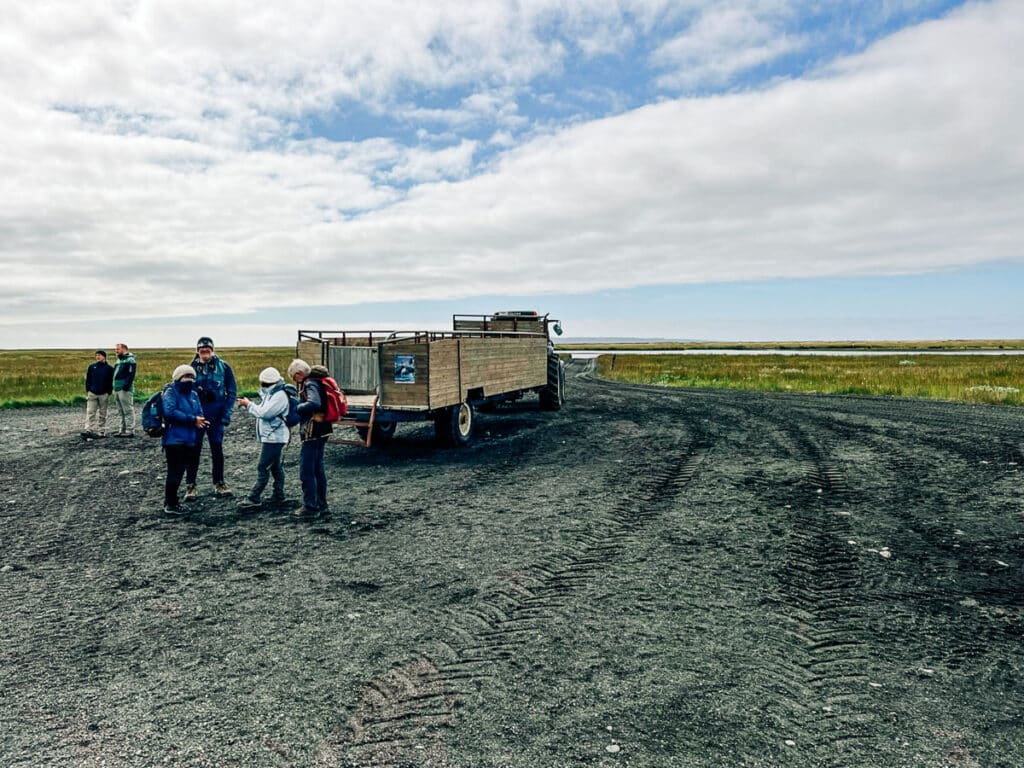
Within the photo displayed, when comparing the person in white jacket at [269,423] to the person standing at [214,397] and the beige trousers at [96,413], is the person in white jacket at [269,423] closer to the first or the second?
the person standing at [214,397]

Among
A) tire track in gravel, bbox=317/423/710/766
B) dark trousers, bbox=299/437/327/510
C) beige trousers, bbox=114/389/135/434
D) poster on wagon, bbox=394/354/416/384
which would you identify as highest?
poster on wagon, bbox=394/354/416/384

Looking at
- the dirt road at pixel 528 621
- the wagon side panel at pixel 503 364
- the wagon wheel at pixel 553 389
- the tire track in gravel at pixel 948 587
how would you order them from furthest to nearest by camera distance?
the wagon wheel at pixel 553 389
the wagon side panel at pixel 503 364
the tire track in gravel at pixel 948 587
the dirt road at pixel 528 621

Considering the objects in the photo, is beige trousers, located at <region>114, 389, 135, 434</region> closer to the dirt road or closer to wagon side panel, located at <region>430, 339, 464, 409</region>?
the dirt road

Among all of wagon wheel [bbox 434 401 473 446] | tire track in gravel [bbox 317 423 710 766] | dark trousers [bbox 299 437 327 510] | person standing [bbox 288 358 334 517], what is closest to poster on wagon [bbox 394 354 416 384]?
wagon wheel [bbox 434 401 473 446]

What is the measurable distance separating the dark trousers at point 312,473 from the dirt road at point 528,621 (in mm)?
357

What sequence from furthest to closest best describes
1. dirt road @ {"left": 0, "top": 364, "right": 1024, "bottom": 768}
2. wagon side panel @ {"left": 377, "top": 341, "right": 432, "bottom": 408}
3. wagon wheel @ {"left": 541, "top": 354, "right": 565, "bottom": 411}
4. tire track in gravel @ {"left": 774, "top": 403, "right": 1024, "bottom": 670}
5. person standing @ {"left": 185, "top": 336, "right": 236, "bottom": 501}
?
wagon wheel @ {"left": 541, "top": 354, "right": 565, "bottom": 411} → wagon side panel @ {"left": 377, "top": 341, "right": 432, "bottom": 408} → person standing @ {"left": 185, "top": 336, "right": 236, "bottom": 501} → tire track in gravel @ {"left": 774, "top": 403, "right": 1024, "bottom": 670} → dirt road @ {"left": 0, "top": 364, "right": 1024, "bottom": 768}

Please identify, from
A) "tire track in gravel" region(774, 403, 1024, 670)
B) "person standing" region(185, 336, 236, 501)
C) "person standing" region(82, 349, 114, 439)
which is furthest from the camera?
"person standing" region(82, 349, 114, 439)

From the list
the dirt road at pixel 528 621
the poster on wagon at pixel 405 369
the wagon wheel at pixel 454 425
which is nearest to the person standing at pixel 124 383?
the dirt road at pixel 528 621

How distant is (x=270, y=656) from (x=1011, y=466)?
11117 millimetres

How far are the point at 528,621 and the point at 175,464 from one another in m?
5.33

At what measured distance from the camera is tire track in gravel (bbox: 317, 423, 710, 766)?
12.0ft

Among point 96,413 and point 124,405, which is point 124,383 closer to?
point 124,405

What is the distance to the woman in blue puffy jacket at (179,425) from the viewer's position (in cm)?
819

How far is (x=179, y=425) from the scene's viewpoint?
8250mm
